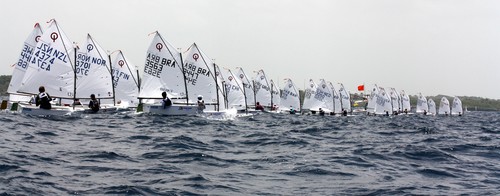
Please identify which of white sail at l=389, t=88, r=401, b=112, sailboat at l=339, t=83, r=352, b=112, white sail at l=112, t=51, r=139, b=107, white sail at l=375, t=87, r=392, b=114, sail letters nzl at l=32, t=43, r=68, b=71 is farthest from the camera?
white sail at l=389, t=88, r=401, b=112

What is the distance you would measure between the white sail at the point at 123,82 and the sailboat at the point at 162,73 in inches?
651

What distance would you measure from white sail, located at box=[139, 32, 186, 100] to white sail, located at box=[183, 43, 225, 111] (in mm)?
756

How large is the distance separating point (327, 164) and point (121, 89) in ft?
159

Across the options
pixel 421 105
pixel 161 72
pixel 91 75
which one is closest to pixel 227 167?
pixel 161 72

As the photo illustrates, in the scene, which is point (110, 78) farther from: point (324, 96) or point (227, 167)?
point (324, 96)

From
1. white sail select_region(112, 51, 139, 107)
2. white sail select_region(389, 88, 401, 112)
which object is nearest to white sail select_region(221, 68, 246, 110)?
white sail select_region(112, 51, 139, 107)

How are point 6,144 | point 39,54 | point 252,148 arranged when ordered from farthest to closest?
point 39,54
point 252,148
point 6,144

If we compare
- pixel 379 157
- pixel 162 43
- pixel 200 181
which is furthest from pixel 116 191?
pixel 162 43

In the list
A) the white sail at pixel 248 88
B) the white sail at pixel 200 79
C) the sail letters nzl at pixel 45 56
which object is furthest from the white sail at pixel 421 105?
the sail letters nzl at pixel 45 56

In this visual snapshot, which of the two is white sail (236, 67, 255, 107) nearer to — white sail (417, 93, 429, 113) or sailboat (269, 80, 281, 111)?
sailboat (269, 80, 281, 111)

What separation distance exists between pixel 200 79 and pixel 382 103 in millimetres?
60092

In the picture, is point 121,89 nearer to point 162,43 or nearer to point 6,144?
point 162,43

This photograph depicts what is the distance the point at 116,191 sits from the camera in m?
9.91

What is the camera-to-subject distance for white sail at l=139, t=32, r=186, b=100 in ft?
142
